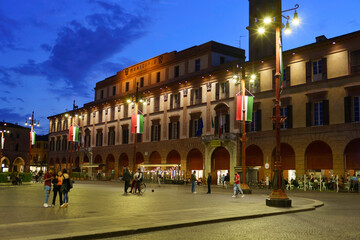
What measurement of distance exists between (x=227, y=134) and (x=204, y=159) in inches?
198

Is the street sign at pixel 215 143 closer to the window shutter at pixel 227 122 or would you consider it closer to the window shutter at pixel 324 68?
the window shutter at pixel 227 122

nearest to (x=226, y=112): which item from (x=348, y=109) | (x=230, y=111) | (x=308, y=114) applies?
(x=230, y=111)

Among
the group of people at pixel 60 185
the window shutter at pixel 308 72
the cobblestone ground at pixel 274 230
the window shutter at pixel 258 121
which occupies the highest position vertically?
the window shutter at pixel 308 72

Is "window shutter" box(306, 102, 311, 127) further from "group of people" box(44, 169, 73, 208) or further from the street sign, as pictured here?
"group of people" box(44, 169, 73, 208)

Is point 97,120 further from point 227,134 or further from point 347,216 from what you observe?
point 347,216

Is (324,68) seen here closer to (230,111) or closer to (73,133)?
(230,111)

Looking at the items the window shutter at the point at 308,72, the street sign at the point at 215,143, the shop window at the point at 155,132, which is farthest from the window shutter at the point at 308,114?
the shop window at the point at 155,132

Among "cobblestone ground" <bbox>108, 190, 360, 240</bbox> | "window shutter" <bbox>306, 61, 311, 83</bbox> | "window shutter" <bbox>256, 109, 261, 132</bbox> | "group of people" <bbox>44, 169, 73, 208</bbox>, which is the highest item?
"window shutter" <bbox>306, 61, 311, 83</bbox>

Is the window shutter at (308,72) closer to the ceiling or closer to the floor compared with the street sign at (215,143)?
closer to the ceiling

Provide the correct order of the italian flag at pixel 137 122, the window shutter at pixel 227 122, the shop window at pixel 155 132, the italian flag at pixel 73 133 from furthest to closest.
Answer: the shop window at pixel 155 132, the italian flag at pixel 73 133, the window shutter at pixel 227 122, the italian flag at pixel 137 122

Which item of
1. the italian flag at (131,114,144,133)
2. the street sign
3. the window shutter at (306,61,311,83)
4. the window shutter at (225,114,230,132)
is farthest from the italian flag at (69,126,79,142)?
the window shutter at (306,61,311,83)

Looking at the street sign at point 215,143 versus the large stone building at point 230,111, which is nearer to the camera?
the large stone building at point 230,111

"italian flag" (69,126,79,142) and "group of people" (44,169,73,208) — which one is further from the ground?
"italian flag" (69,126,79,142)

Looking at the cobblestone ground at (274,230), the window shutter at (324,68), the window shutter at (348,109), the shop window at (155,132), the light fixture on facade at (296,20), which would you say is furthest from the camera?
the shop window at (155,132)
